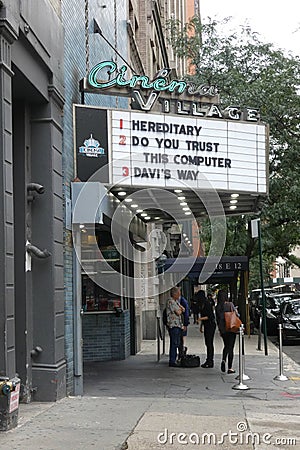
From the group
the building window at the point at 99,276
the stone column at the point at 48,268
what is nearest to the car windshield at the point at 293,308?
the building window at the point at 99,276

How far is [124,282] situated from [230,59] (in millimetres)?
13344

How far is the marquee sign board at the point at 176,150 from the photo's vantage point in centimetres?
1272

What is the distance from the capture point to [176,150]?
1344cm

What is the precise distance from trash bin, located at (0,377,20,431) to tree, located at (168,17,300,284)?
18.4 m

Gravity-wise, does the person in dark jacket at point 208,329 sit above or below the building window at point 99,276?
below

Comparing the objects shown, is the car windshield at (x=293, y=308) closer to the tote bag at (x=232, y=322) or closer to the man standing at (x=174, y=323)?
the man standing at (x=174, y=323)

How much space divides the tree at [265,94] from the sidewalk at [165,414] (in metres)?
12.1

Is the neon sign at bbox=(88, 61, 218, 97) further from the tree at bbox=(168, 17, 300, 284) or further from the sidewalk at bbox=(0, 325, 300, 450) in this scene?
the tree at bbox=(168, 17, 300, 284)

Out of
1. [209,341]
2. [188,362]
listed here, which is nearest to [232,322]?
[209,341]

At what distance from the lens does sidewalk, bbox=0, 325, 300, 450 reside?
8.20 m

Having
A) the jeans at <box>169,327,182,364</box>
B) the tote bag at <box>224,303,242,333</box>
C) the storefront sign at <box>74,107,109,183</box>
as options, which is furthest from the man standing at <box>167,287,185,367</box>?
the storefront sign at <box>74,107,109,183</box>

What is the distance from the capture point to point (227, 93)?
92.1ft

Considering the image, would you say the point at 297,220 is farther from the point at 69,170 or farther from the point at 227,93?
the point at 69,170

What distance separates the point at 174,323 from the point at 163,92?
222 inches
